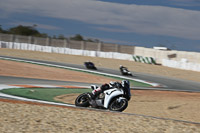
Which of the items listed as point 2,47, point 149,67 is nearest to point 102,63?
point 149,67

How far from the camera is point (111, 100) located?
36.3 feet

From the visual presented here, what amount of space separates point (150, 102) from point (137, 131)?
7476 millimetres

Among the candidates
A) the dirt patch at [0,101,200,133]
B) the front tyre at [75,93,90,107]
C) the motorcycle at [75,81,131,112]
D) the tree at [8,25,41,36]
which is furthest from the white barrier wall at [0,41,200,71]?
the tree at [8,25,41,36]

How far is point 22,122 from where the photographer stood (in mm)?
7559

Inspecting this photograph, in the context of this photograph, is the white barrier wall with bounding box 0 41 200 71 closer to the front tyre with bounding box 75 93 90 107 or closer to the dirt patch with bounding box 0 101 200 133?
the front tyre with bounding box 75 93 90 107

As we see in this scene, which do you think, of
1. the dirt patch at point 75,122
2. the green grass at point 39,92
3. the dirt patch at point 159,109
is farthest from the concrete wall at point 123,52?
the dirt patch at point 75,122

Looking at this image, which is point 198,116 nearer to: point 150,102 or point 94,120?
point 150,102

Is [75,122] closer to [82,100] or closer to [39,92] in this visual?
[82,100]

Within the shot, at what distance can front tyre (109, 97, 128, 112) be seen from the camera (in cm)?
1111

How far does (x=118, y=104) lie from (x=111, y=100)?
31 cm

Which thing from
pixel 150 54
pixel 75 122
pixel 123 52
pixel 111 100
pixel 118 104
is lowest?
pixel 75 122

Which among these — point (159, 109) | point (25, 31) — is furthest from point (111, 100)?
point (25, 31)

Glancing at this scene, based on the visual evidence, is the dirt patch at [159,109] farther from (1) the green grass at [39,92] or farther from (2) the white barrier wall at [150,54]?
(2) the white barrier wall at [150,54]

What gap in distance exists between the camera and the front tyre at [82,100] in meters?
11.4
